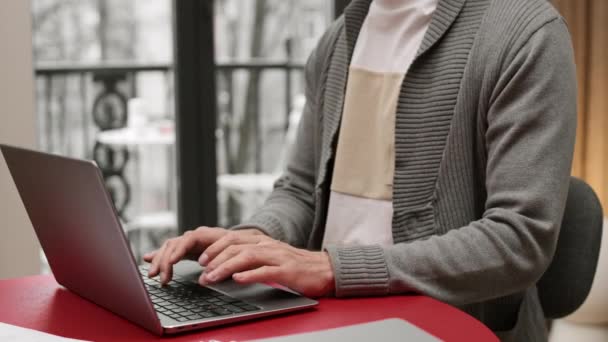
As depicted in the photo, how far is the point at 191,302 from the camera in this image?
1.03 m

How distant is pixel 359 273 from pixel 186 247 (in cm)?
24

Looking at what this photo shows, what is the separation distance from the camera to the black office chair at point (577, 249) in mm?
1341

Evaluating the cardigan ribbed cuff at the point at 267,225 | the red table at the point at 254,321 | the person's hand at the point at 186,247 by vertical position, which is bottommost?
→ the cardigan ribbed cuff at the point at 267,225

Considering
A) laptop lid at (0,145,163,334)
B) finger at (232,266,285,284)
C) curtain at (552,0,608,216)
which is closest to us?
laptop lid at (0,145,163,334)

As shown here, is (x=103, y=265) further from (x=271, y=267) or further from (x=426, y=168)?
(x=426, y=168)

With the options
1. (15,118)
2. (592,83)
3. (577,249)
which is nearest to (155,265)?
(577,249)

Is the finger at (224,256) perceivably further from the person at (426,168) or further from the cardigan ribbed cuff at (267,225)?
the cardigan ribbed cuff at (267,225)

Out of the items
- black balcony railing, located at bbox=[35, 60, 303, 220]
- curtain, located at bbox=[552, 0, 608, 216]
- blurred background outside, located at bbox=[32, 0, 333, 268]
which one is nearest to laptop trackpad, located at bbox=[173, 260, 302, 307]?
curtain, located at bbox=[552, 0, 608, 216]

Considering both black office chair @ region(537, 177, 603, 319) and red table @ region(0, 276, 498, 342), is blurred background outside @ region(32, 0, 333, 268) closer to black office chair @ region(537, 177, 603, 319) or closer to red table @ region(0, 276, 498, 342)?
black office chair @ region(537, 177, 603, 319)

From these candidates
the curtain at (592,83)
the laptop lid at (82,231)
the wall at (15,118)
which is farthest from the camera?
the curtain at (592,83)

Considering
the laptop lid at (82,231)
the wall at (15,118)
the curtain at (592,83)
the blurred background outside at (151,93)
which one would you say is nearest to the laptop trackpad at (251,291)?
the laptop lid at (82,231)

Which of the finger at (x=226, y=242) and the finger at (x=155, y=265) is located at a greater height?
the finger at (x=226, y=242)

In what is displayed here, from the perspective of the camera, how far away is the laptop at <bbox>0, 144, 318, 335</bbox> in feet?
2.99

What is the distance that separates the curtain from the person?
50.4 inches
